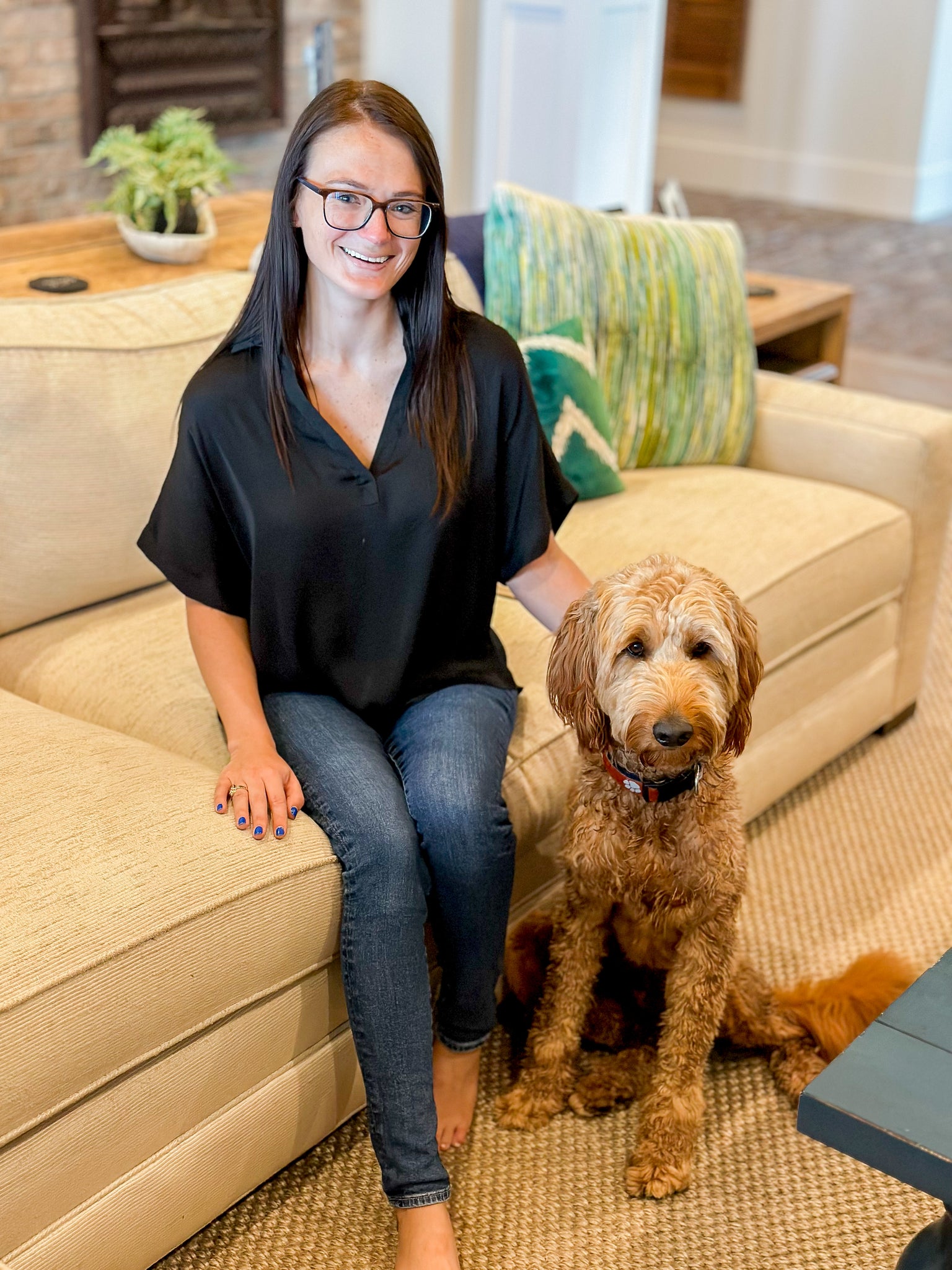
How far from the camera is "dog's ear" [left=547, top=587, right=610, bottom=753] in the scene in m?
1.49

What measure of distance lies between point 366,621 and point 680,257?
4.35 ft

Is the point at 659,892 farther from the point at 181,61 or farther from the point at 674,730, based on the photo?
the point at 181,61

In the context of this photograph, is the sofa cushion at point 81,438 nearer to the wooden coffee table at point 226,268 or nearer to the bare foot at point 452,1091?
the wooden coffee table at point 226,268

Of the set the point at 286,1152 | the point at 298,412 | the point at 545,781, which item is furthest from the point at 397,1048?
the point at 298,412

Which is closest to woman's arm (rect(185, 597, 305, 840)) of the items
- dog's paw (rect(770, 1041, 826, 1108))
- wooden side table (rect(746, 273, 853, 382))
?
dog's paw (rect(770, 1041, 826, 1108))

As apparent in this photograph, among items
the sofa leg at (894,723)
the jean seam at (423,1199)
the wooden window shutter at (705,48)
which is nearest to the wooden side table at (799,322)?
the sofa leg at (894,723)

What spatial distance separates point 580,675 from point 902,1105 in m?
0.55

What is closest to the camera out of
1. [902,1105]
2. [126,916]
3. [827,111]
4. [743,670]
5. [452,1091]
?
[902,1105]

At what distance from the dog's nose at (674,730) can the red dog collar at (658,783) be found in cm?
13

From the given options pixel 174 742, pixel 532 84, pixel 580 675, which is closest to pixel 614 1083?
pixel 580 675

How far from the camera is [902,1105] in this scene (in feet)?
3.85

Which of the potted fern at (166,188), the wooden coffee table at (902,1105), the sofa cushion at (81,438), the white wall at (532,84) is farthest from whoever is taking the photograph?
the white wall at (532,84)

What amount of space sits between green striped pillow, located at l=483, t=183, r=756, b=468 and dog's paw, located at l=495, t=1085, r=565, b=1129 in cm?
130

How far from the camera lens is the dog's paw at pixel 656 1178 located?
65.0 inches
